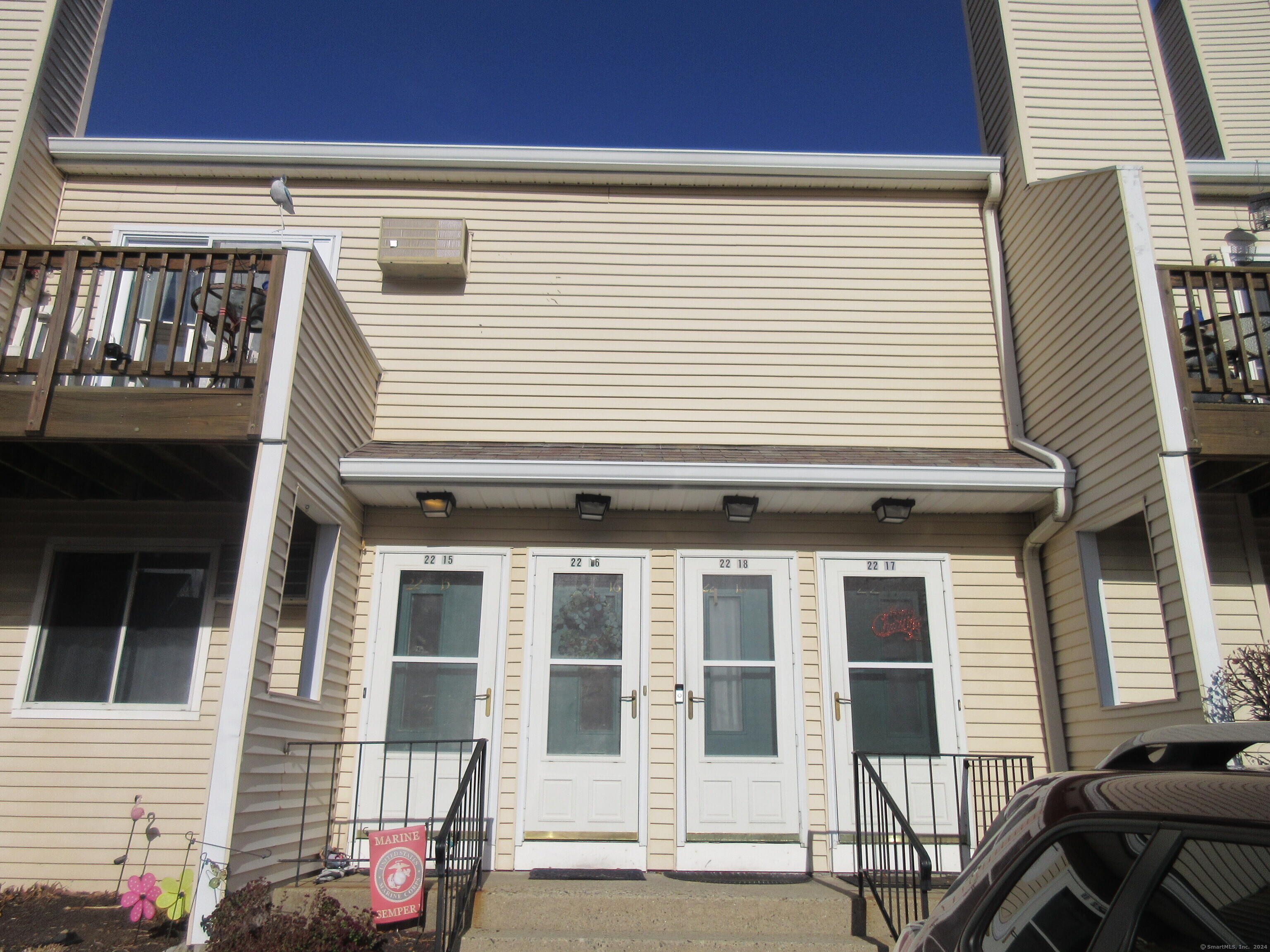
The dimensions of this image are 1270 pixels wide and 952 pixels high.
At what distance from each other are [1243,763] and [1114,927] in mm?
3975

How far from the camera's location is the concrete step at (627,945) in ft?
A: 15.4

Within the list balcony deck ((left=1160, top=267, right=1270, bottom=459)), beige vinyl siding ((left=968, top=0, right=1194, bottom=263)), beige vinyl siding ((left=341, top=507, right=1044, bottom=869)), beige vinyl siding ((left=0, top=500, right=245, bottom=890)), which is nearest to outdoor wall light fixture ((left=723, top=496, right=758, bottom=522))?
beige vinyl siding ((left=341, top=507, right=1044, bottom=869))

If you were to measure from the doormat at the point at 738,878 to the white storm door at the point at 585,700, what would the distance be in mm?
413

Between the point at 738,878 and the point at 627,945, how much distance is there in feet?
4.82

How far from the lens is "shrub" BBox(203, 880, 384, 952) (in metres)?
4.35

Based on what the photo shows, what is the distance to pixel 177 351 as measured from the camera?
23.0 ft

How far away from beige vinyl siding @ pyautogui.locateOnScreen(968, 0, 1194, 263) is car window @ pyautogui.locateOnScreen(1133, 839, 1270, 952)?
6854mm

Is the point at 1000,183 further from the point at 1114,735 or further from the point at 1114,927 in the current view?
the point at 1114,927

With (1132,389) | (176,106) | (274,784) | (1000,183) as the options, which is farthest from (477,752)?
(176,106)

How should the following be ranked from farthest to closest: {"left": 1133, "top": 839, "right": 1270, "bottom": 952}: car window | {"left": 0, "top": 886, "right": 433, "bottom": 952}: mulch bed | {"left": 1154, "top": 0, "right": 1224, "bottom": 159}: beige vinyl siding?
{"left": 1154, "top": 0, "right": 1224, "bottom": 159}: beige vinyl siding < {"left": 0, "top": 886, "right": 433, "bottom": 952}: mulch bed < {"left": 1133, "top": 839, "right": 1270, "bottom": 952}: car window

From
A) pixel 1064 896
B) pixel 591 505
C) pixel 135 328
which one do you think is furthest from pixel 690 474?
pixel 1064 896

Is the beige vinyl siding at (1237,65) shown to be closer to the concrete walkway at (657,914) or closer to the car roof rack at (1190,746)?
the concrete walkway at (657,914)

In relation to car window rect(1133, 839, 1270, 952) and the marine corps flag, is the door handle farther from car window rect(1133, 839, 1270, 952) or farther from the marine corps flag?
car window rect(1133, 839, 1270, 952)

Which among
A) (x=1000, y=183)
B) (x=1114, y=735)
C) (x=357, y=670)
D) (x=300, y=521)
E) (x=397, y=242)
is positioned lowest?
(x=1114, y=735)
